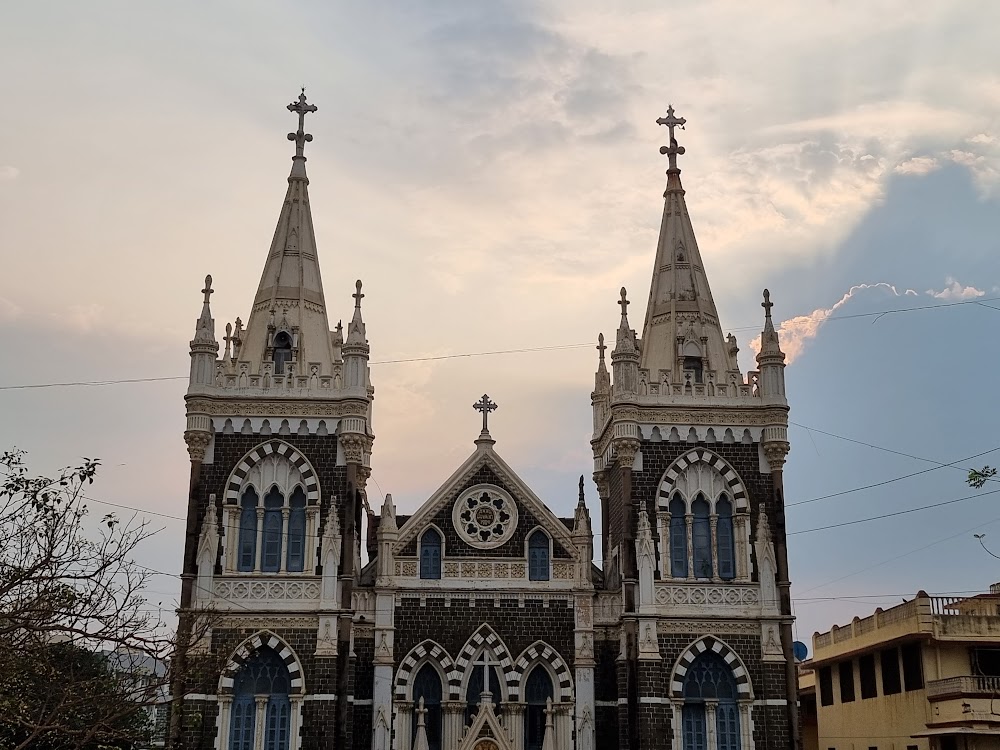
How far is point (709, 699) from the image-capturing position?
35.9 m

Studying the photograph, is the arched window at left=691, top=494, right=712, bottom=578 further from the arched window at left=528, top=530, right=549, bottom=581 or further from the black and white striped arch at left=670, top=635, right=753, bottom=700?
the arched window at left=528, top=530, right=549, bottom=581

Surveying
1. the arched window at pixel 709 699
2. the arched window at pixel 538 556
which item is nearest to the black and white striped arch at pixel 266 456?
the arched window at pixel 538 556

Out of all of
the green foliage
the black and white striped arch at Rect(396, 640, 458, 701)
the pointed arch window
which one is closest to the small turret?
the black and white striped arch at Rect(396, 640, 458, 701)

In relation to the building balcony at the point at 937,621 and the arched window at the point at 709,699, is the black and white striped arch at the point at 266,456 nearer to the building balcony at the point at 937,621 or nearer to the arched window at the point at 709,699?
the arched window at the point at 709,699

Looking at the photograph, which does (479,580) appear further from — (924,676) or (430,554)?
(924,676)

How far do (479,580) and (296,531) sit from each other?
5639mm

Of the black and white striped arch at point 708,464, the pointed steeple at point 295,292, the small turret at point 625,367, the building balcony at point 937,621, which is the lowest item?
the building balcony at point 937,621

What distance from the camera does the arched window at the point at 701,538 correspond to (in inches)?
1460

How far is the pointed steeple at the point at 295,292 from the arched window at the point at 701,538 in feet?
40.2

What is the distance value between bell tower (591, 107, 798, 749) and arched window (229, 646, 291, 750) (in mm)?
9697

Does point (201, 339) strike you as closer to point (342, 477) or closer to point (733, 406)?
point (342, 477)

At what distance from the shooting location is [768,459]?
38000 mm

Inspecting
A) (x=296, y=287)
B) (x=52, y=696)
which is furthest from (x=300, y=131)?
(x=52, y=696)

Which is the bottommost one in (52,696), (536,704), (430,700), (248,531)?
(52,696)
